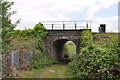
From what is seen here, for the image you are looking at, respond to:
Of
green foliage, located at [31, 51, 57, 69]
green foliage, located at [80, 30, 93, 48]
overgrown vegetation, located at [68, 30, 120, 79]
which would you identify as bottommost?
green foliage, located at [31, 51, 57, 69]

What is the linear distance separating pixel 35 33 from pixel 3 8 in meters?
13.7

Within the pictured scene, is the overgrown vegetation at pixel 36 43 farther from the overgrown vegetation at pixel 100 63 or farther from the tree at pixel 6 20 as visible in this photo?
the tree at pixel 6 20

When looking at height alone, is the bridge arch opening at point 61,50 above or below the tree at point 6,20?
below

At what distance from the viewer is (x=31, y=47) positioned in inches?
778

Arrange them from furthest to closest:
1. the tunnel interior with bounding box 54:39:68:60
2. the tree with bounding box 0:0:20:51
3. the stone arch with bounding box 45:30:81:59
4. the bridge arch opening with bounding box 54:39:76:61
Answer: the bridge arch opening with bounding box 54:39:76:61 < the tunnel interior with bounding box 54:39:68:60 < the stone arch with bounding box 45:30:81:59 < the tree with bounding box 0:0:20:51

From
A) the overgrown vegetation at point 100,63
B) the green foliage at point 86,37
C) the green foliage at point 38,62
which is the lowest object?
the green foliage at point 38,62

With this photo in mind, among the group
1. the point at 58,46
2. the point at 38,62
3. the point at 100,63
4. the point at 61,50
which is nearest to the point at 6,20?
the point at 100,63

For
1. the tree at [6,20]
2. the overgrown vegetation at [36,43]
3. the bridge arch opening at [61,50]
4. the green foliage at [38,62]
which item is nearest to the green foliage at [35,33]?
the overgrown vegetation at [36,43]

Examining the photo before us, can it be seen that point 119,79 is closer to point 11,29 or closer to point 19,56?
point 11,29

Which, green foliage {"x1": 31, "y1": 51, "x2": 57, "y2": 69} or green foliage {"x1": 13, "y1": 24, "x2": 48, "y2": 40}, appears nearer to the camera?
green foliage {"x1": 31, "y1": 51, "x2": 57, "y2": 69}

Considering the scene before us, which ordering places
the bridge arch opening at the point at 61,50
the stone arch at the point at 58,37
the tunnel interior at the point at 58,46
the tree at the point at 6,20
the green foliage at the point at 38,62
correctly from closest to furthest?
Result: 1. the tree at the point at 6,20
2. the green foliage at the point at 38,62
3. the stone arch at the point at 58,37
4. the tunnel interior at the point at 58,46
5. the bridge arch opening at the point at 61,50

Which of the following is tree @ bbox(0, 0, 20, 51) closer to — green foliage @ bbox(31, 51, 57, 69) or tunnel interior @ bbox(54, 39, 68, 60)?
green foliage @ bbox(31, 51, 57, 69)

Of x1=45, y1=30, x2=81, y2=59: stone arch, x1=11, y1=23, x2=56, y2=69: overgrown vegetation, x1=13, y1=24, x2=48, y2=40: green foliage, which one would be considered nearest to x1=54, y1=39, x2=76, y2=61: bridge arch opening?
x1=45, y1=30, x2=81, y2=59: stone arch

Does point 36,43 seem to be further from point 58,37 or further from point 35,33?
point 58,37
